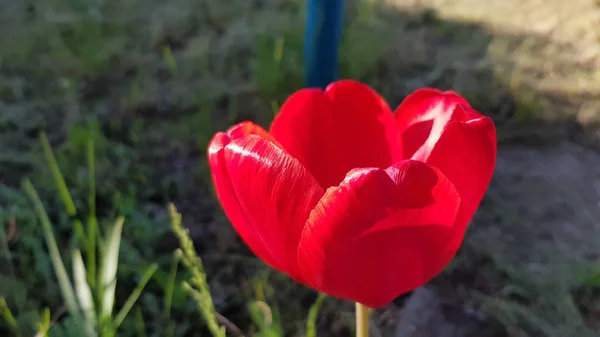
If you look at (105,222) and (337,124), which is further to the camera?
(105,222)

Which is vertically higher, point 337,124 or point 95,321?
point 337,124

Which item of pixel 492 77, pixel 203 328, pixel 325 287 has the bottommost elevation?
pixel 203 328

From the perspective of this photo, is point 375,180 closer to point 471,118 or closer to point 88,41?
point 471,118

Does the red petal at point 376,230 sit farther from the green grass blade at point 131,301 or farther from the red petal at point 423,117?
the green grass blade at point 131,301

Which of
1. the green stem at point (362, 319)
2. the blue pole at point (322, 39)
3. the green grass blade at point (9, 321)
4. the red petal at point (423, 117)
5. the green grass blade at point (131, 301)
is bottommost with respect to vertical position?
the green grass blade at point (9, 321)

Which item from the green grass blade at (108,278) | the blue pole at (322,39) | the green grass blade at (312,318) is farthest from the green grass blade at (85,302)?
the blue pole at (322,39)

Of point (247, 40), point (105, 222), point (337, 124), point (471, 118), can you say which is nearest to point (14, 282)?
point (105, 222)

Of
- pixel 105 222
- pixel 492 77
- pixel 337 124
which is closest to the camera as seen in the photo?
pixel 337 124

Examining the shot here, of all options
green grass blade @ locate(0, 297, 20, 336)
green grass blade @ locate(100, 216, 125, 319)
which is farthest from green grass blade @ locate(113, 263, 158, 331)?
green grass blade @ locate(0, 297, 20, 336)
